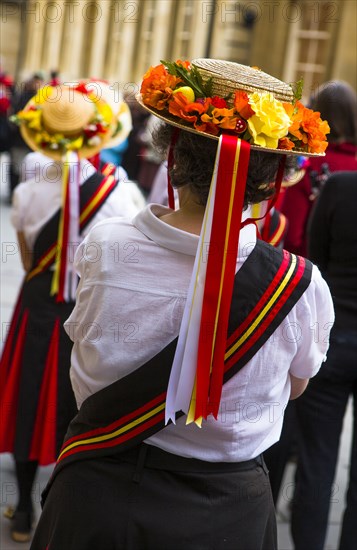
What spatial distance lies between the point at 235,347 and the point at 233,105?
58 centimetres

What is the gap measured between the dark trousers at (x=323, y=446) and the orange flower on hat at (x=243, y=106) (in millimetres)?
1713

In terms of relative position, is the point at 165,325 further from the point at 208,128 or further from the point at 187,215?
the point at 208,128

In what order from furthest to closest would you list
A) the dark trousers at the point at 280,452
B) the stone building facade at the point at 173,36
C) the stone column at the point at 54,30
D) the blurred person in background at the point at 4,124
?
the stone column at the point at 54,30 → the stone building facade at the point at 173,36 → the blurred person in background at the point at 4,124 → the dark trousers at the point at 280,452

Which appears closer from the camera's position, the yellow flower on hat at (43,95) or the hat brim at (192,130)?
the hat brim at (192,130)

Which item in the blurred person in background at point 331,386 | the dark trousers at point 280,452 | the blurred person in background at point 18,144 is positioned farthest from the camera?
the blurred person in background at point 18,144

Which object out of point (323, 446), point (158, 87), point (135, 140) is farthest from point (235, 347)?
point (135, 140)

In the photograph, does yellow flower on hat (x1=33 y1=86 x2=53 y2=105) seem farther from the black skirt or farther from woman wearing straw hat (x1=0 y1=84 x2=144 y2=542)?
the black skirt

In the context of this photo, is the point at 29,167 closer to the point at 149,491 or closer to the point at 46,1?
the point at 149,491

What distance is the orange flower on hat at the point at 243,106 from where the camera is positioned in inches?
86.3

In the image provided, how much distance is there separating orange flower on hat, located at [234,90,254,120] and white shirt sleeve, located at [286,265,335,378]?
388mm

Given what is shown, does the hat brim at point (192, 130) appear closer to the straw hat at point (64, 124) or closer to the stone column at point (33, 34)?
the straw hat at point (64, 124)

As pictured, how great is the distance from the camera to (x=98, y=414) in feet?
7.28

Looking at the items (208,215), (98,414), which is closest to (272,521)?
(98,414)

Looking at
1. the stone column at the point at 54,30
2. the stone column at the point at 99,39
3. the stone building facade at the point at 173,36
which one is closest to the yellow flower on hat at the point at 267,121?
the stone building facade at the point at 173,36
